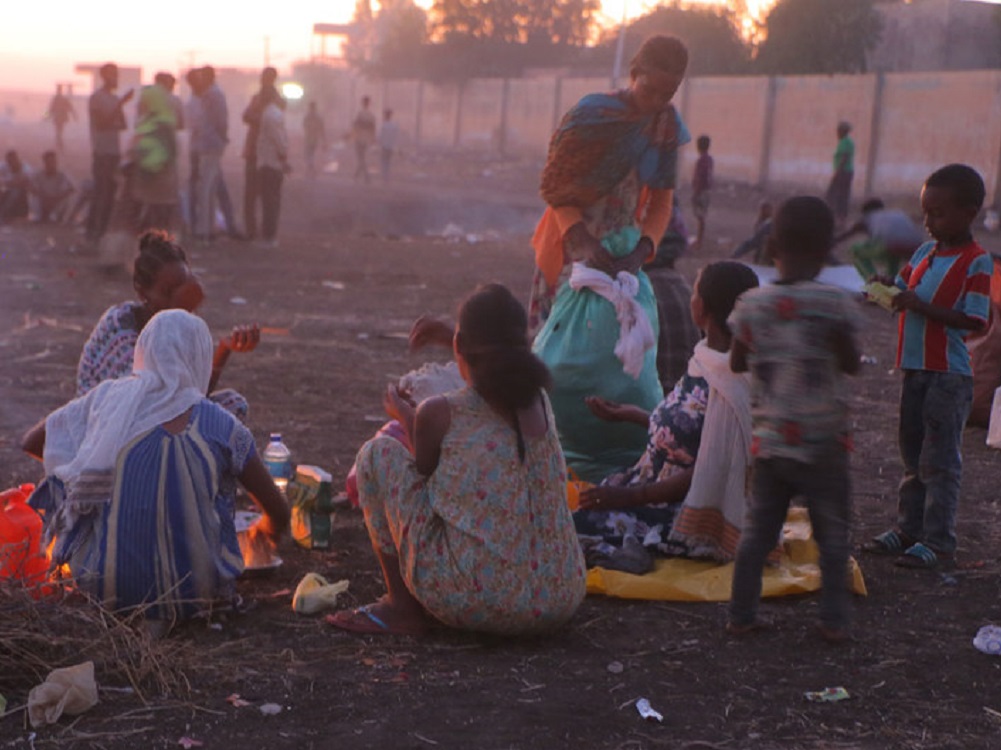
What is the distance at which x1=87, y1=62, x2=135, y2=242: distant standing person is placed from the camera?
1456 centimetres

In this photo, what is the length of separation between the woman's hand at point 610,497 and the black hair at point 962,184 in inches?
59.2

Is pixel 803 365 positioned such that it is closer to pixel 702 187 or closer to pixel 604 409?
pixel 604 409

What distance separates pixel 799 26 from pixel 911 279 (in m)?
33.7

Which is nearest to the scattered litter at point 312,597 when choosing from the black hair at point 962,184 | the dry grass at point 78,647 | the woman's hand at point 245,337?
the dry grass at point 78,647

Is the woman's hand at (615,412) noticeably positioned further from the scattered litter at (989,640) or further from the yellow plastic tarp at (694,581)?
the scattered litter at (989,640)

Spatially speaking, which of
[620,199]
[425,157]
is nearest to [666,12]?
[425,157]

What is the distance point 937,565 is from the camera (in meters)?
4.89

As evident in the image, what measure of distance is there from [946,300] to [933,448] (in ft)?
1.73

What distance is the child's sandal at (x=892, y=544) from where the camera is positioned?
5055 millimetres

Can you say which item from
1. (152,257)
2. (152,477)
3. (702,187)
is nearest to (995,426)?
(152,257)

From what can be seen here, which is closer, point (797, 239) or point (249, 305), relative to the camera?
point (797, 239)

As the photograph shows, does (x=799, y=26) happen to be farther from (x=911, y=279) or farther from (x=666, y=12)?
(x=911, y=279)

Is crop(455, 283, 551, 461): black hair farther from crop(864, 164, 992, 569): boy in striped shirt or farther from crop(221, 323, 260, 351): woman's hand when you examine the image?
crop(864, 164, 992, 569): boy in striped shirt

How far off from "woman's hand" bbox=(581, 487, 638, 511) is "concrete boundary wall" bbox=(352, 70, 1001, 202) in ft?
63.0
